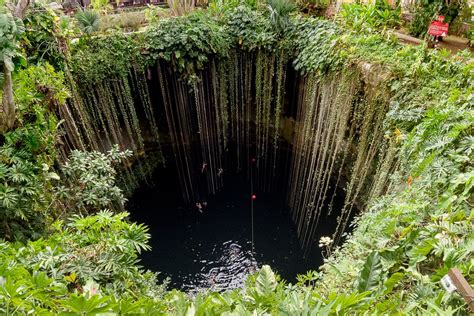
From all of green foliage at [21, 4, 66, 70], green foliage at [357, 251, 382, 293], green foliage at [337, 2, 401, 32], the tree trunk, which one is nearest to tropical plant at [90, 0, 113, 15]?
green foliage at [21, 4, 66, 70]

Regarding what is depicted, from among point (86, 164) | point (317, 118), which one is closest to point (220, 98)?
point (317, 118)

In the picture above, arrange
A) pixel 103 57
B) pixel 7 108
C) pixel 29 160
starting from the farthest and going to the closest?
pixel 103 57 → pixel 29 160 → pixel 7 108

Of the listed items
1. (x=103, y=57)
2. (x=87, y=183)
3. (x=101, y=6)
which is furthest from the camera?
(x=101, y=6)

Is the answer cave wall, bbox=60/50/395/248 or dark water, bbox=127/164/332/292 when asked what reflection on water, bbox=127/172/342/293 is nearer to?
dark water, bbox=127/164/332/292

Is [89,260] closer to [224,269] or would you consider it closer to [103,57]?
[224,269]

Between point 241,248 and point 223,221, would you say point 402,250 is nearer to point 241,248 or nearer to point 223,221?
point 241,248

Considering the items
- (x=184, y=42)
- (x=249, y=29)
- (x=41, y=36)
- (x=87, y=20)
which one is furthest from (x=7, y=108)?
(x=249, y=29)

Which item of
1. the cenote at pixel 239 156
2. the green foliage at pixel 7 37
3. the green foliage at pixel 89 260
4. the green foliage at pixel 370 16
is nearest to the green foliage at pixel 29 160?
the green foliage at pixel 89 260
